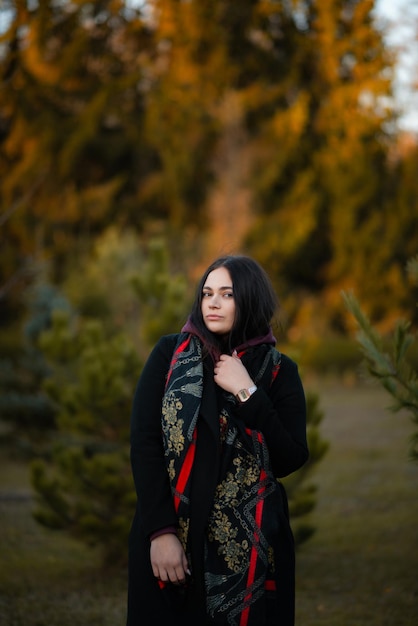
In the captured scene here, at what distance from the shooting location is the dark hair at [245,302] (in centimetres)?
232

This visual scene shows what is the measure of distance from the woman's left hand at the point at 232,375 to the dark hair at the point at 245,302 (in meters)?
0.10

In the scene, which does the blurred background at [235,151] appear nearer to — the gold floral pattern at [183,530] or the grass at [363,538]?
the grass at [363,538]

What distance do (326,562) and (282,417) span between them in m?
3.62

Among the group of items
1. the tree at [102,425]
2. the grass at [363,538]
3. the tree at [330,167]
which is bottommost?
the grass at [363,538]

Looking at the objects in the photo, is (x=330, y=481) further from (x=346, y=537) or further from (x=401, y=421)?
(x=401, y=421)

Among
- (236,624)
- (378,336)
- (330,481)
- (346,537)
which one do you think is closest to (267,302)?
(378,336)

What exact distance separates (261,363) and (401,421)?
35.0ft

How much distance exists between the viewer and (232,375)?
7.27 ft

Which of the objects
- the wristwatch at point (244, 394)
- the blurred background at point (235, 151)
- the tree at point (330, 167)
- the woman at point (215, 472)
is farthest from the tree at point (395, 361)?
the tree at point (330, 167)

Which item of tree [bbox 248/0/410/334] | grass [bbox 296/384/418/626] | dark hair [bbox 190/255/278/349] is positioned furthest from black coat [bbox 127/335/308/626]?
tree [bbox 248/0/410/334]

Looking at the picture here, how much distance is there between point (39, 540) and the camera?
20.2 ft

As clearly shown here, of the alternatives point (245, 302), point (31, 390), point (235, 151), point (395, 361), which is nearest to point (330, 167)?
point (235, 151)

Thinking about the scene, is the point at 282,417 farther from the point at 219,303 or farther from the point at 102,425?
the point at 102,425

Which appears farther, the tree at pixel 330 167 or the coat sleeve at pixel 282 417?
the tree at pixel 330 167
